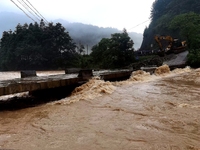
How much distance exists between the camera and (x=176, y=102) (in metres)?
6.07

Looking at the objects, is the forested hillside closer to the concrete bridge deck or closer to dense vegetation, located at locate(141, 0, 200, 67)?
dense vegetation, located at locate(141, 0, 200, 67)

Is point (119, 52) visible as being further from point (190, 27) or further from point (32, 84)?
point (32, 84)

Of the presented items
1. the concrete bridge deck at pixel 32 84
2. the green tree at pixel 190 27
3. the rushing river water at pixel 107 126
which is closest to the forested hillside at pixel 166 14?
→ the green tree at pixel 190 27

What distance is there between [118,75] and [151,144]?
9.64 m

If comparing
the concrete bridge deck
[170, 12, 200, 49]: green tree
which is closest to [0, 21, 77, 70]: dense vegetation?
[170, 12, 200, 49]: green tree

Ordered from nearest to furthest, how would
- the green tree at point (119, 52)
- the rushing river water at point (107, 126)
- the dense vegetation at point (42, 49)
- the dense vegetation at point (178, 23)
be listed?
the rushing river water at point (107, 126)
the dense vegetation at point (178, 23)
the green tree at point (119, 52)
the dense vegetation at point (42, 49)

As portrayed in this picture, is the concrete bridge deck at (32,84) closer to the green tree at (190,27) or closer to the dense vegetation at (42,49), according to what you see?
the green tree at (190,27)

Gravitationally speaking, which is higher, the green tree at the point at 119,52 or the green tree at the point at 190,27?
the green tree at the point at 190,27

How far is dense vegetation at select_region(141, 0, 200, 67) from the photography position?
2606 centimetres

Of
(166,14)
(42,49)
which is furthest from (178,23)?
(42,49)

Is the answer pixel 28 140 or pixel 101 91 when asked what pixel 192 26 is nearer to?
pixel 101 91

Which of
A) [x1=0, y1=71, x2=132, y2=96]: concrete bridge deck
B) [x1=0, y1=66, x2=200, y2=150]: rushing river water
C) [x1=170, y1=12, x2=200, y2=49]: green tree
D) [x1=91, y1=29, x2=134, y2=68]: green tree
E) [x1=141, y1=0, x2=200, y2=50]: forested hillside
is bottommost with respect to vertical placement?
[x1=0, y1=66, x2=200, y2=150]: rushing river water

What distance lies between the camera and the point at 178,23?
101 ft

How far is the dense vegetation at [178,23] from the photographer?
2606 centimetres
